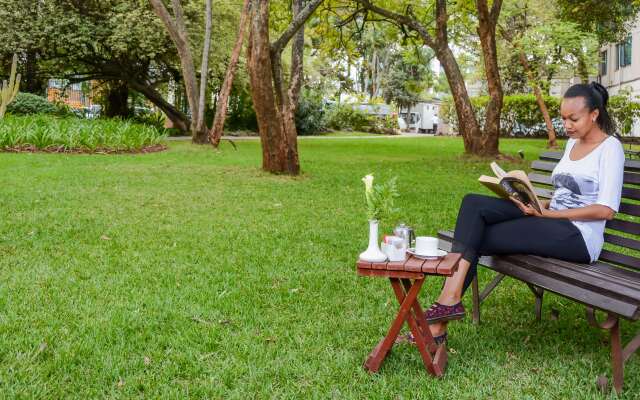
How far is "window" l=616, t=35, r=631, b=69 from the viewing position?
31922mm

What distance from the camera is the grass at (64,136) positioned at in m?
15.5

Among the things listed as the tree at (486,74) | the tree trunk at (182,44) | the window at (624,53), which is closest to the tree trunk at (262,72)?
the tree at (486,74)

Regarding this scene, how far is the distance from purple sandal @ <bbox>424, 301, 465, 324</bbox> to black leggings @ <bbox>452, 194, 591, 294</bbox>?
0.54ft

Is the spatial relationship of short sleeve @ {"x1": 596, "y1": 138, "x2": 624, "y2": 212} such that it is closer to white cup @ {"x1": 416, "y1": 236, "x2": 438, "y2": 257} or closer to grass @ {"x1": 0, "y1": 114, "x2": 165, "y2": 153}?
white cup @ {"x1": 416, "y1": 236, "x2": 438, "y2": 257}

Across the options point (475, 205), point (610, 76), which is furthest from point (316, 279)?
point (610, 76)

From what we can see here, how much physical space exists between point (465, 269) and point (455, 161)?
12.0 metres

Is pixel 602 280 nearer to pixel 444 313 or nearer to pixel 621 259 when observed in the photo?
pixel 621 259

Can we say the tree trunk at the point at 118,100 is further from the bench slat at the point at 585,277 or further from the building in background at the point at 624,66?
the bench slat at the point at 585,277

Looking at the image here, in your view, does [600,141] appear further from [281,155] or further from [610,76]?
[610,76]

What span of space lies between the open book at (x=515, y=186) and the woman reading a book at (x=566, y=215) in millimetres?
47

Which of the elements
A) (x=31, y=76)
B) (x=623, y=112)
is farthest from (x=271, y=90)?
(x=623, y=112)

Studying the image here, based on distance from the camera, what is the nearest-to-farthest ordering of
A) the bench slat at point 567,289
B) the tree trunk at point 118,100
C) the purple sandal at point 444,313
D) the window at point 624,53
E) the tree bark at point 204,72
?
the bench slat at point 567,289 → the purple sandal at point 444,313 → the tree bark at point 204,72 → the tree trunk at point 118,100 → the window at point 624,53

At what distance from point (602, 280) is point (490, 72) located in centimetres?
1311

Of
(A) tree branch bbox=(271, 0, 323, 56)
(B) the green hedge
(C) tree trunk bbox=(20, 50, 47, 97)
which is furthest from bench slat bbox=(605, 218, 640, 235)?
(B) the green hedge
